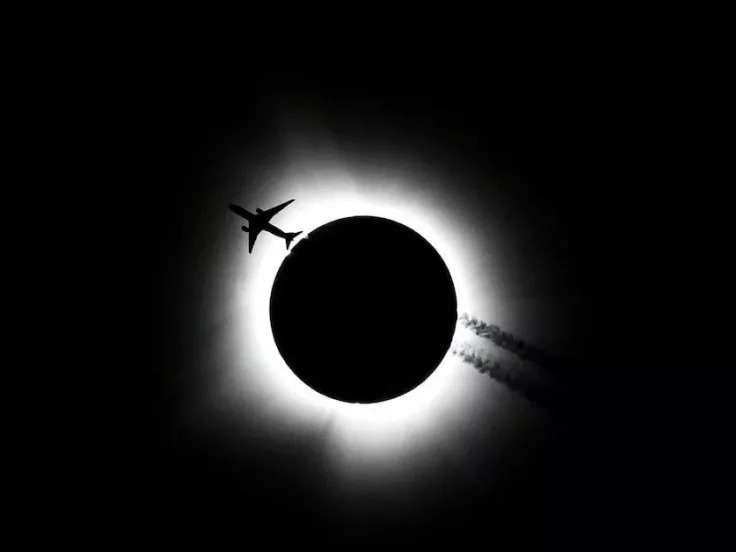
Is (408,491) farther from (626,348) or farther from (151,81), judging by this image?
(151,81)

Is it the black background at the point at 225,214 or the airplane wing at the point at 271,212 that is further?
the airplane wing at the point at 271,212

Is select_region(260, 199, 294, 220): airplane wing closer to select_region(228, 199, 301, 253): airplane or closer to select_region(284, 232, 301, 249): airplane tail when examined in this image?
select_region(228, 199, 301, 253): airplane

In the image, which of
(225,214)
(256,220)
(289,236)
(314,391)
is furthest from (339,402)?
(225,214)

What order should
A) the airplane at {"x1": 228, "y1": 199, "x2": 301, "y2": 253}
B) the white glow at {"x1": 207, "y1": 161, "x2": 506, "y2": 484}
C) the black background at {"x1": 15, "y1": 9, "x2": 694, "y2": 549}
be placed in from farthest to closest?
the white glow at {"x1": 207, "y1": 161, "x2": 506, "y2": 484}
the airplane at {"x1": 228, "y1": 199, "x2": 301, "y2": 253}
the black background at {"x1": 15, "y1": 9, "x2": 694, "y2": 549}

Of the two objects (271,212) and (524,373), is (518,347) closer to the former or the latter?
(524,373)

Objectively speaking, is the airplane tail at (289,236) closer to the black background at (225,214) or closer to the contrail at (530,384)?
the black background at (225,214)

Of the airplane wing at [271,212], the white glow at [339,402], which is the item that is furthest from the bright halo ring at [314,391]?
the airplane wing at [271,212]

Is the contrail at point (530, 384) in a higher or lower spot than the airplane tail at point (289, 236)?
lower

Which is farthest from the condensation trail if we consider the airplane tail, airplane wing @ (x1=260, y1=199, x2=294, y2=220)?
airplane wing @ (x1=260, y1=199, x2=294, y2=220)

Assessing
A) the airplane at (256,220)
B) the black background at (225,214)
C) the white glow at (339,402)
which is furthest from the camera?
the white glow at (339,402)
